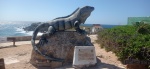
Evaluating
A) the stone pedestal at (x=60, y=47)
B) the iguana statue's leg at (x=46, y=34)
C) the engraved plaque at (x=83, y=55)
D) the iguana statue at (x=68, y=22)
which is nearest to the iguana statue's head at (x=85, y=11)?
the iguana statue at (x=68, y=22)

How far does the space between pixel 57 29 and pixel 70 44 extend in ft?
3.06

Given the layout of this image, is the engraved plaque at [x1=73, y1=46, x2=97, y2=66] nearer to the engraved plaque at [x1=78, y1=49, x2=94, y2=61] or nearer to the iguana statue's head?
the engraved plaque at [x1=78, y1=49, x2=94, y2=61]

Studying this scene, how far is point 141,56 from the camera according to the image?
8.88 metres

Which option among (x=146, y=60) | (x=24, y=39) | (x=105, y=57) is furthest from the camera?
(x=24, y=39)

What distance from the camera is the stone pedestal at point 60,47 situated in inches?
388

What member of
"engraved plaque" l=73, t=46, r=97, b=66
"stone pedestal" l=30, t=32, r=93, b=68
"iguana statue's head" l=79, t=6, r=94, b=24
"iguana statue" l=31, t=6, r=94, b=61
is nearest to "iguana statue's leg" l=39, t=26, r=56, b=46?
"iguana statue" l=31, t=6, r=94, b=61

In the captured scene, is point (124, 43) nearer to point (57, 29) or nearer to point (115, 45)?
point (115, 45)

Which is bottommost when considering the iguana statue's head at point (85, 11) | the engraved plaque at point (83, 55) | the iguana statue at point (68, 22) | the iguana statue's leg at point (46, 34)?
the engraved plaque at point (83, 55)

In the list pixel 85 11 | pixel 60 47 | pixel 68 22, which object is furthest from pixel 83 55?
pixel 85 11

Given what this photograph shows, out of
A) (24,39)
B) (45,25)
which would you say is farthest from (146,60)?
(24,39)

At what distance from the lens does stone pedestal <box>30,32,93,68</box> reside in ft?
32.3

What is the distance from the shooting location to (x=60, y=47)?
9.85 metres

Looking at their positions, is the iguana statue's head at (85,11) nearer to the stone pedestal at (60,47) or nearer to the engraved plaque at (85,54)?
the stone pedestal at (60,47)

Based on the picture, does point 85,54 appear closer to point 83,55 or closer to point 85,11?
point 83,55
